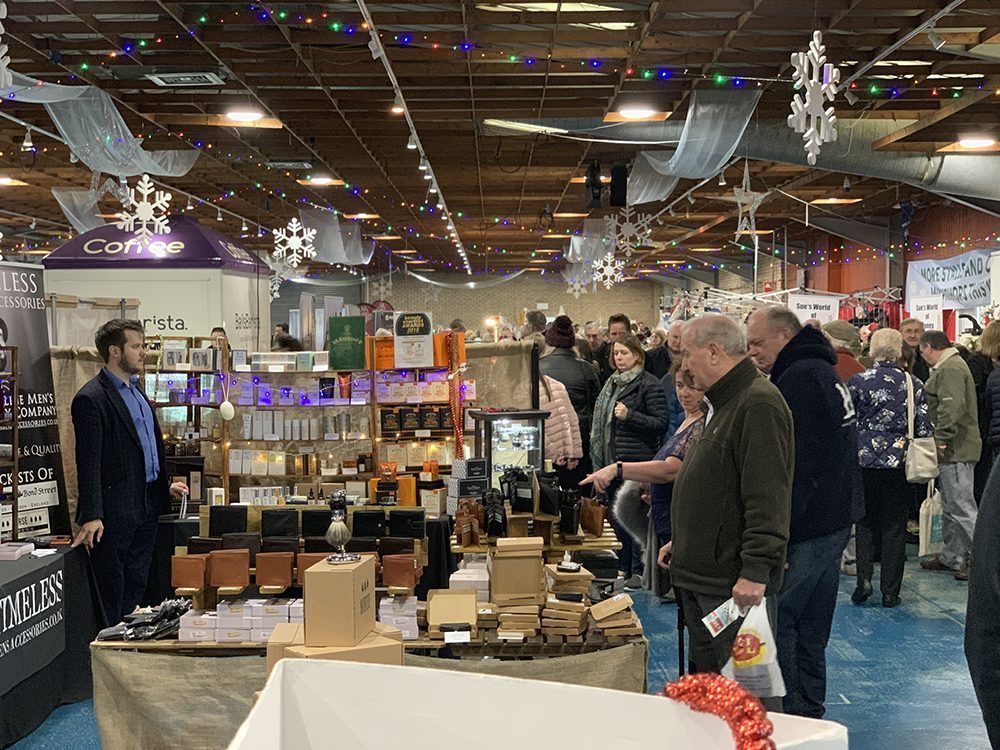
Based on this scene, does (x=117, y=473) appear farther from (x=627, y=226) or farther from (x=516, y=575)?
(x=627, y=226)

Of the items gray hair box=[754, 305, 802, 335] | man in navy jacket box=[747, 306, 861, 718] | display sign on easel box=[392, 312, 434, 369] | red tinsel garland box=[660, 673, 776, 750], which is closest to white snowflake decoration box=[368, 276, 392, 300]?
display sign on easel box=[392, 312, 434, 369]

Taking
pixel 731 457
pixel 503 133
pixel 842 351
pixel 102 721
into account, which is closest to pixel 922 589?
pixel 842 351

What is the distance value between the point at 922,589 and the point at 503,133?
18.9 ft

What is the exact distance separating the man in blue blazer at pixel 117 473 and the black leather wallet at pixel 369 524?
1.21 m

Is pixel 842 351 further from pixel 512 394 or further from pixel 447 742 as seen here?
pixel 447 742

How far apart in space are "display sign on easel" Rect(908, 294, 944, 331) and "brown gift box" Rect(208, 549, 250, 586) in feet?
36.8

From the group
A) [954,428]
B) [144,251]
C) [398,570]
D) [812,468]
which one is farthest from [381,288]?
[812,468]

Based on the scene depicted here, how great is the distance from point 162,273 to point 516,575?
31.0 feet

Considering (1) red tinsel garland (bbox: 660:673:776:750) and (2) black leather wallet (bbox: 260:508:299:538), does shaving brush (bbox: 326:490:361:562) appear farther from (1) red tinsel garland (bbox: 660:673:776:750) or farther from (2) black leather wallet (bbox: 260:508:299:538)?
(1) red tinsel garland (bbox: 660:673:776:750)

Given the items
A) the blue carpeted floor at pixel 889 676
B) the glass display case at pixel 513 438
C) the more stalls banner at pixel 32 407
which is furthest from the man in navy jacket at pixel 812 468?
the more stalls banner at pixel 32 407

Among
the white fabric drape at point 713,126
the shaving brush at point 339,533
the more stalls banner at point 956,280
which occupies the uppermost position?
the white fabric drape at point 713,126

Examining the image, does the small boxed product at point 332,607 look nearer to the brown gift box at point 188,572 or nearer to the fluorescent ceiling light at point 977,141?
the brown gift box at point 188,572

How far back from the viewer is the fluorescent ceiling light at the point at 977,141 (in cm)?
1009

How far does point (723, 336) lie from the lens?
126 inches
